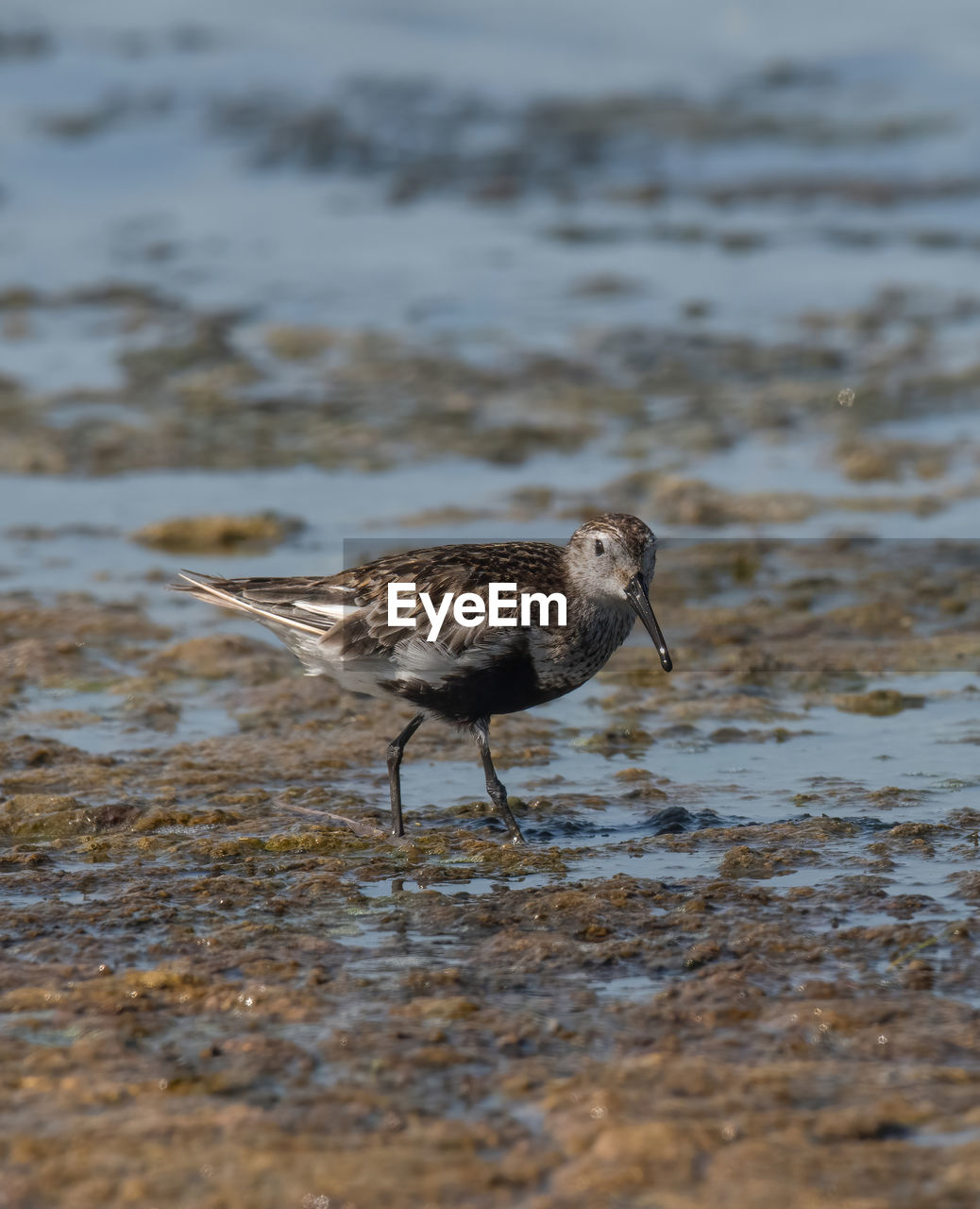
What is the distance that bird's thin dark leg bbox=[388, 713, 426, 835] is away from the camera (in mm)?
6441

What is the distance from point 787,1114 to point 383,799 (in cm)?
306

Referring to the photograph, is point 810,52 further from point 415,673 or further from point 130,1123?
point 130,1123

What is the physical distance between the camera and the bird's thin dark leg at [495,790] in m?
6.33

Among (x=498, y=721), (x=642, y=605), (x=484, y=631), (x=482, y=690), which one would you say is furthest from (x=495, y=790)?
(x=498, y=721)

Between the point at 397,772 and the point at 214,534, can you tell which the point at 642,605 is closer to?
the point at 397,772

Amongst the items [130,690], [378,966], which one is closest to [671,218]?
[130,690]

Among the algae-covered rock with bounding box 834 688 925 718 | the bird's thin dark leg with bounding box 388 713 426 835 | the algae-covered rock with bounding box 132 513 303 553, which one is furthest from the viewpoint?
the algae-covered rock with bounding box 132 513 303 553

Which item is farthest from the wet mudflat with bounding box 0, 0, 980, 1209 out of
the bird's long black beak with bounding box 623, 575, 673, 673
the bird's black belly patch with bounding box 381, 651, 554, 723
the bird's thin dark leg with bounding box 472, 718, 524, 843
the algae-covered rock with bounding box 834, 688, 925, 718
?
the bird's long black beak with bounding box 623, 575, 673, 673

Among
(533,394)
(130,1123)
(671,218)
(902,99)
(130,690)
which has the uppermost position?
(902,99)

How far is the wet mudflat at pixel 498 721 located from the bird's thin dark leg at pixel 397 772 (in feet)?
0.28

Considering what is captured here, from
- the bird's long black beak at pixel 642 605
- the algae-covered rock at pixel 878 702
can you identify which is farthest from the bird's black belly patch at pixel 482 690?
the algae-covered rock at pixel 878 702

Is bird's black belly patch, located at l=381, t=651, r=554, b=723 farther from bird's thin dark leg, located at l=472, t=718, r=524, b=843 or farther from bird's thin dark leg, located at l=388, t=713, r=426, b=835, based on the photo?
bird's thin dark leg, located at l=388, t=713, r=426, b=835

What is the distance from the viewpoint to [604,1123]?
13.3 ft

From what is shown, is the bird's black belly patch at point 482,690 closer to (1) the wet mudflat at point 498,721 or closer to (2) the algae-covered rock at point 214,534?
(1) the wet mudflat at point 498,721
